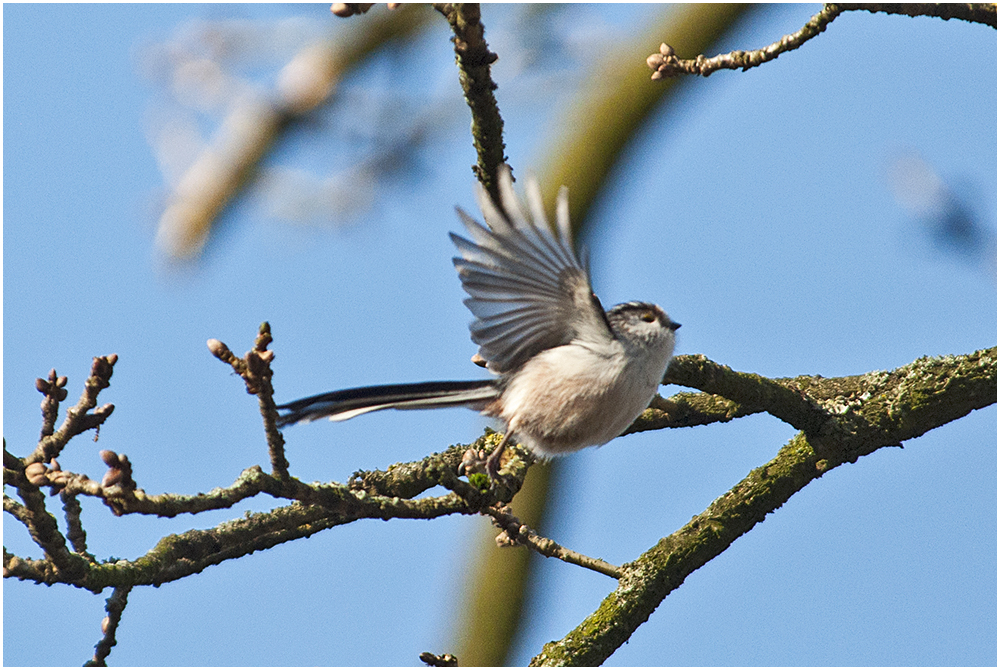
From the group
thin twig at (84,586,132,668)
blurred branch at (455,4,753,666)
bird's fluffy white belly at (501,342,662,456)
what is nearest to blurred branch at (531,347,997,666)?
bird's fluffy white belly at (501,342,662,456)

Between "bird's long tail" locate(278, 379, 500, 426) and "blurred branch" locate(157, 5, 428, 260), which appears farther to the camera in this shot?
"blurred branch" locate(157, 5, 428, 260)

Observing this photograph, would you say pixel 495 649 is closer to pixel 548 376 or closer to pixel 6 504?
pixel 548 376

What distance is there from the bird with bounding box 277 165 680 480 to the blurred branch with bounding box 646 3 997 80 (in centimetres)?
52

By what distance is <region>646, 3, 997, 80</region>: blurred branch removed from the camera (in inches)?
99.0

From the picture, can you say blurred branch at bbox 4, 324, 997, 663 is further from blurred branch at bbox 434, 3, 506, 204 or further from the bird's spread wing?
blurred branch at bbox 434, 3, 506, 204

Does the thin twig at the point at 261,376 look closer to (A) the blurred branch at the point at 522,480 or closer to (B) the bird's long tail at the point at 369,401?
(A) the blurred branch at the point at 522,480

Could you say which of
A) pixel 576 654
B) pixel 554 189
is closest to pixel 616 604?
pixel 576 654

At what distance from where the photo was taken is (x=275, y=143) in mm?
5848

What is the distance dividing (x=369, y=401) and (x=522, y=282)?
0.62 meters

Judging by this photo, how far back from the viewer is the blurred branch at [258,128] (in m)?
5.56

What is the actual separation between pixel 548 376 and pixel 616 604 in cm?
71

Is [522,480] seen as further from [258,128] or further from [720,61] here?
[258,128]

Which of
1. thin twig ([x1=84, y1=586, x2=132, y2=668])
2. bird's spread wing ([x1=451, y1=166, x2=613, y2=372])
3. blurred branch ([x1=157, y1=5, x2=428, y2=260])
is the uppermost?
blurred branch ([x1=157, y1=5, x2=428, y2=260])

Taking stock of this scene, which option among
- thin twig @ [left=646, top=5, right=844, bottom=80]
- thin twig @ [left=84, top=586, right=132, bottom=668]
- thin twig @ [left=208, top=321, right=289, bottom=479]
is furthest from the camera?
thin twig @ [left=646, top=5, right=844, bottom=80]
